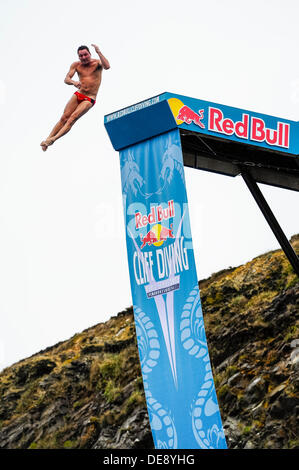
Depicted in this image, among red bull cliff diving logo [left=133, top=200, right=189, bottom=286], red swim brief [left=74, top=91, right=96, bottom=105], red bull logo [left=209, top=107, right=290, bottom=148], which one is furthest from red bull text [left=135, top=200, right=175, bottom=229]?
red swim brief [left=74, top=91, right=96, bottom=105]

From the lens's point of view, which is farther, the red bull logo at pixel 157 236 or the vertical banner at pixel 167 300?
the red bull logo at pixel 157 236

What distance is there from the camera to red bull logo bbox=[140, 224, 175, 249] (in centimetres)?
1125

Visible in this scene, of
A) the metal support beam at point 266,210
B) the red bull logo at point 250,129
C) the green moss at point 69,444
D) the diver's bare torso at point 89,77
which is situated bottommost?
the green moss at point 69,444

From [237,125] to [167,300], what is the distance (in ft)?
12.8

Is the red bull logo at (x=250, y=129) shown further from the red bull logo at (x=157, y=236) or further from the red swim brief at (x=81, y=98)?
the red bull logo at (x=157, y=236)

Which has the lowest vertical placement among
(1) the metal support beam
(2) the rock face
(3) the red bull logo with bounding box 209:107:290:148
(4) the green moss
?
(4) the green moss

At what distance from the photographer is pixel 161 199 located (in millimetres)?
11570

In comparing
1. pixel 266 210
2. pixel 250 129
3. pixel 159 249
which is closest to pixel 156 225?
pixel 159 249

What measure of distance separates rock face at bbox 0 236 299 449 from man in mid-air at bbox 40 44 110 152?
7.00 m

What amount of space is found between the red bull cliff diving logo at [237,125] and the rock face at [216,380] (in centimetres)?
501

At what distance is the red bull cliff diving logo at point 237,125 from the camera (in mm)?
12141

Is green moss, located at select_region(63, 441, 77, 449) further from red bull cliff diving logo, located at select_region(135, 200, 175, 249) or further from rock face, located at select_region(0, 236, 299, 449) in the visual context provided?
red bull cliff diving logo, located at select_region(135, 200, 175, 249)

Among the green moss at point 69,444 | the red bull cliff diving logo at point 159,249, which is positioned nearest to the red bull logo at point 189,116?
the red bull cliff diving logo at point 159,249

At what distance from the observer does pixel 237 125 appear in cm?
1272
